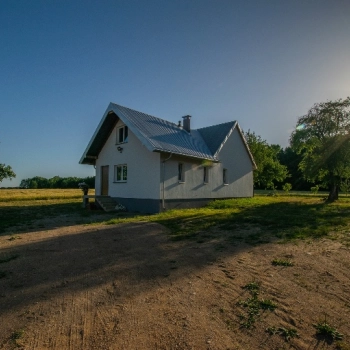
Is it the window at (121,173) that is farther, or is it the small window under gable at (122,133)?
the small window under gable at (122,133)

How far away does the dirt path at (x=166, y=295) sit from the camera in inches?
119

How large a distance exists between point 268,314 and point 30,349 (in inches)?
112

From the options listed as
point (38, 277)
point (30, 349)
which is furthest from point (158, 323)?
point (38, 277)

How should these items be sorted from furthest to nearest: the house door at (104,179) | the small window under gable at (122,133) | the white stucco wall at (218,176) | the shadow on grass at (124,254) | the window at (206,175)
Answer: the house door at (104,179), the window at (206,175), the small window under gable at (122,133), the white stucco wall at (218,176), the shadow on grass at (124,254)

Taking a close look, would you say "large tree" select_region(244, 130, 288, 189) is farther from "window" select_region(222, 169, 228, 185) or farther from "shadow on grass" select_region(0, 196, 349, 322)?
"shadow on grass" select_region(0, 196, 349, 322)

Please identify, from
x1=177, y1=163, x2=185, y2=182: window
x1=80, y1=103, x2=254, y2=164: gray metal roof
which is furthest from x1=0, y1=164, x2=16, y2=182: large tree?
x1=177, y1=163, x2=185, y2=182: window

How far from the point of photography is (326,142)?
63.7 ft

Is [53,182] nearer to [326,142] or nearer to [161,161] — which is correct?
[161,161]

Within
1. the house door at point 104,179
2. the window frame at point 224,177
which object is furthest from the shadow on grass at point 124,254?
the window frame at point 224,177

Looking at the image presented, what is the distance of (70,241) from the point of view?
25.6 ft

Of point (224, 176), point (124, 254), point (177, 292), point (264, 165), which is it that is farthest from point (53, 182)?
point (177, 292)

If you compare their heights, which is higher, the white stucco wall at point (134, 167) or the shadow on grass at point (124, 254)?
the white stucco wall at point (134, 167)

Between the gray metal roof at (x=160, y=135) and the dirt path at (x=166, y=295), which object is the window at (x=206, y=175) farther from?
the dirt path at (x=166, y=295)

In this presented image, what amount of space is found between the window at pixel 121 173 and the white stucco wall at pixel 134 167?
10.9 inches
